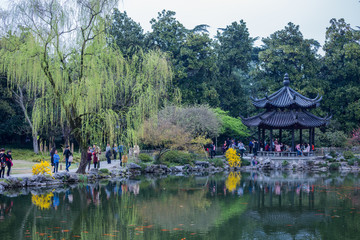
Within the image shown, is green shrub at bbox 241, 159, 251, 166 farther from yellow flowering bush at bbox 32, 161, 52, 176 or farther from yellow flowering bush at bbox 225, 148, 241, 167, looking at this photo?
yellow flowering bush at bbox 32, 161, 52, 176

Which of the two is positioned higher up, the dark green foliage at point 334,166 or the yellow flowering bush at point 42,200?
the dark green foliage at point 334,166

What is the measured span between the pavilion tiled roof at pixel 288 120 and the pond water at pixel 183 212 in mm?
10831

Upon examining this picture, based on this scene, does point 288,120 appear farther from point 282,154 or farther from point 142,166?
point 142,166

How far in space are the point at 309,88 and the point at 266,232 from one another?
30251 mm

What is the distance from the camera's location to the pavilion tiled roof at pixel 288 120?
93.4 feet

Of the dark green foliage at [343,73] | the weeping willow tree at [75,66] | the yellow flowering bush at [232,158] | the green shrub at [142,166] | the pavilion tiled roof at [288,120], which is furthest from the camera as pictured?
the dark green foliage at [343,73]

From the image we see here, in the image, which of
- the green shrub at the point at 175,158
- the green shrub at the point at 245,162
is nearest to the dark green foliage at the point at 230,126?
the green shrub at the point at 245,162

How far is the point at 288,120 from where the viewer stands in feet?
94.6

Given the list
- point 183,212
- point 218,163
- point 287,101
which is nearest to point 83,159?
point 183,212

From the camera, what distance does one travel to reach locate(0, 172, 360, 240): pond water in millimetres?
9383

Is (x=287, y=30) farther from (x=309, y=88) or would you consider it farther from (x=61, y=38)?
(x=61, y=38)

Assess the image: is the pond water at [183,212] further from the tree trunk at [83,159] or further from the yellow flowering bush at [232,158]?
the yellow flowering bush at [232,158]

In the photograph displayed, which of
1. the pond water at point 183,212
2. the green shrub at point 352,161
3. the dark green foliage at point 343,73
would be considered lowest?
the pond water at point 183,212

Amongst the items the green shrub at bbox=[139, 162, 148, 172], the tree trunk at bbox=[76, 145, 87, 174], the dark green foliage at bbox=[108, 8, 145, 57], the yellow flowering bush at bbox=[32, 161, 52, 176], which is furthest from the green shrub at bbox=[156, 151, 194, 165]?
the dark green foliage at bbox=[108, 8, 145, 57]
